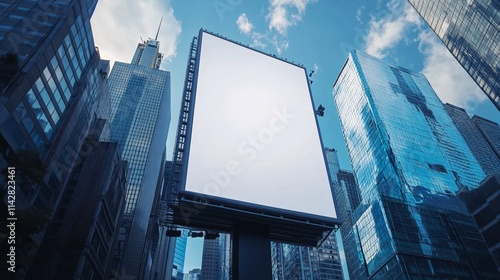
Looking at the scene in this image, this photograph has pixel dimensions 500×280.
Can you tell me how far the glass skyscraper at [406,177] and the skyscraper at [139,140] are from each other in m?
55.3

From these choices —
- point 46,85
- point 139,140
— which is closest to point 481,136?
point 139,140

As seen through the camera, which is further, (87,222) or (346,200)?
(346,200)

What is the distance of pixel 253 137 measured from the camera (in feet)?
53.6

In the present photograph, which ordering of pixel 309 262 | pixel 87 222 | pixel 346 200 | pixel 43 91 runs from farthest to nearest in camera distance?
pixel 346 200
pixel 309 262
pixel 87 222
pixel 43 91

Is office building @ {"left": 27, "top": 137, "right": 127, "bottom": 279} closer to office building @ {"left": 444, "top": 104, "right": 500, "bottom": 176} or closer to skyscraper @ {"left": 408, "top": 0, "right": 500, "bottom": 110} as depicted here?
skyscraper @ {"left": 408, "top": 0, "right": 500, "bottom": 110}

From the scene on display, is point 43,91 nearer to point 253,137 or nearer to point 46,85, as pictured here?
point 46,85

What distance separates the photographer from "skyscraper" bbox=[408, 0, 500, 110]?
66.9m

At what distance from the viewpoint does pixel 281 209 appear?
1455 cm

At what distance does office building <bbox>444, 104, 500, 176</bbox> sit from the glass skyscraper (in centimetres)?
5519

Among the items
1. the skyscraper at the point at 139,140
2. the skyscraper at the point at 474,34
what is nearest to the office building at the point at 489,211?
the skyscraper at the point at 474,34

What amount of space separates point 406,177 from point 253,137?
238 ft

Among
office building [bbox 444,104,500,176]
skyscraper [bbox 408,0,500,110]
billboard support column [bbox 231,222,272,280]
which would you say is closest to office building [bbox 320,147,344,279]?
skyscraper [bbox 408,0,500,110]

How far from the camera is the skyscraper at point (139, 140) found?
7894cm

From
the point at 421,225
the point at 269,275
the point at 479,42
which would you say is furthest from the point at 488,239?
the point at 269,275
